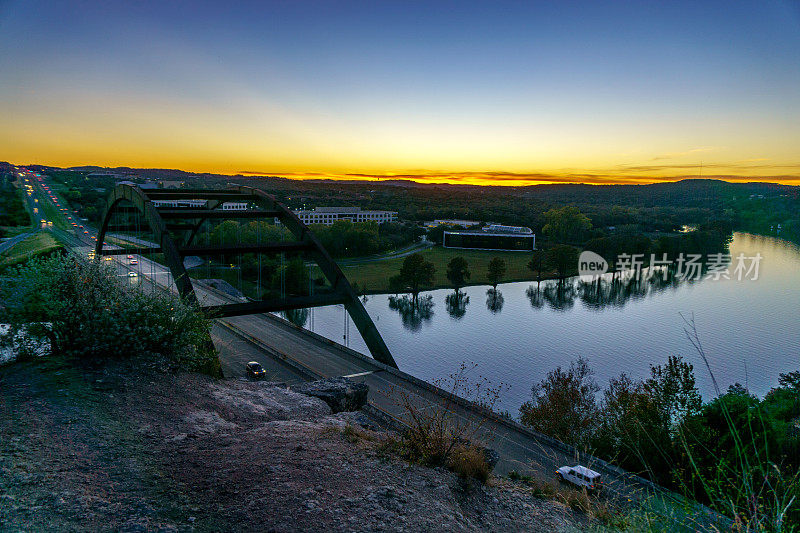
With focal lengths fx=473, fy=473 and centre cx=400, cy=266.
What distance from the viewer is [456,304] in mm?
41562

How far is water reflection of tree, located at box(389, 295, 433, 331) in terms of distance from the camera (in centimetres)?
3563

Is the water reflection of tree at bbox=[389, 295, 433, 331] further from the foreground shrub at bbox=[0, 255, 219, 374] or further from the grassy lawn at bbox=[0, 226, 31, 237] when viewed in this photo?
the foreground shrub at bbox=[0, 255, 219, 374]

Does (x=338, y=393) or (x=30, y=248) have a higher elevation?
(x=30, y=248)

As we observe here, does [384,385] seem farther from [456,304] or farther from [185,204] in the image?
[185,204]

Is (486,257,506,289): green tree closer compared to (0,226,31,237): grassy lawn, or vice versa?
(0,226,31,237): grassy lawn

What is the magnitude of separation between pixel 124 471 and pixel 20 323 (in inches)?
134

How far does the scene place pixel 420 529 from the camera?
3.75 m

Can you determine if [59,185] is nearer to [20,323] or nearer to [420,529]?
[20,323]

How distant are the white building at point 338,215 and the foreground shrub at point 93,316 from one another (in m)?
68.1

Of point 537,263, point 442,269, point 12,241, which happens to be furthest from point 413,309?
point 12,241

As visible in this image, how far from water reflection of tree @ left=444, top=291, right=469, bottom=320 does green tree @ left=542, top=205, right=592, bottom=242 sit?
37.8m

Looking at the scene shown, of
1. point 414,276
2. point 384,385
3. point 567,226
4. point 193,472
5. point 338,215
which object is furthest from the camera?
point 338,215

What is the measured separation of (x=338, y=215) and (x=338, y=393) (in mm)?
74122

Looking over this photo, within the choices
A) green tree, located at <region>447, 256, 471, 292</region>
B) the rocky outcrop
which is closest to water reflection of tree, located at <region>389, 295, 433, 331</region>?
green tree, located at <region>447, 256, 471, 292</region>
